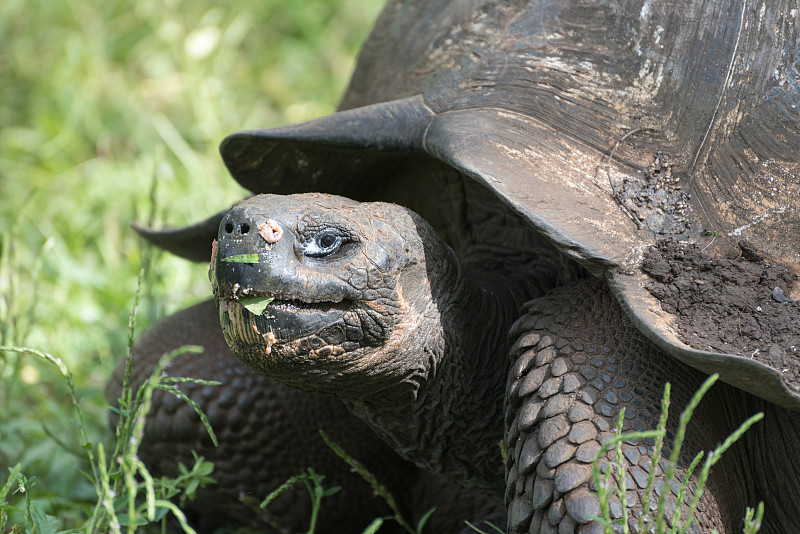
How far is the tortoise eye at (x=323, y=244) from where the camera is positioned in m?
1.81

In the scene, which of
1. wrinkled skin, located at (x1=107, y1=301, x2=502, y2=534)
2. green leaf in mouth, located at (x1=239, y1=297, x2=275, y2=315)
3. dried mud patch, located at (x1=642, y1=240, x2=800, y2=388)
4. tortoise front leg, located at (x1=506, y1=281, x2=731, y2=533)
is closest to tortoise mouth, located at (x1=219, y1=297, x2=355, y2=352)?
green leaf in mouth, located at (x1=239, y1=297, x2=275, y2=315)

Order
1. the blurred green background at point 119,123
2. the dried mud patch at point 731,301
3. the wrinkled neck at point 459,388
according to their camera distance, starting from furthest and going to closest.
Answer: the blurred green background at point 119,123, the wrinkled neck at point 459,388, the dried mud patch at point 731,301

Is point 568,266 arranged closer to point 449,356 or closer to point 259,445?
point 449,356

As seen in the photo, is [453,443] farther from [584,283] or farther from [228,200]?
[228,200]

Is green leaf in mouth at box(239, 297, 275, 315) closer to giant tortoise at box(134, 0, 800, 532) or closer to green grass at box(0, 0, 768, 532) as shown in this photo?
giant tortoise at box(134, 0, 800, 532)

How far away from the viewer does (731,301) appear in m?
1.81

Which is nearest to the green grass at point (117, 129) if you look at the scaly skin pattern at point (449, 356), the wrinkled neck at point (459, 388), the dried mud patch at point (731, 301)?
the wrinkled neck at point (459, 388)

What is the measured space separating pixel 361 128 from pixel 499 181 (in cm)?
53

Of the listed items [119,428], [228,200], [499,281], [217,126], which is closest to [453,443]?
[499,281]

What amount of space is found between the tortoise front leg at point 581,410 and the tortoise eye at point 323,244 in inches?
A: 18.5

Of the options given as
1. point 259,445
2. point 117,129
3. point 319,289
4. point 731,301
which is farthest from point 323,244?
point 117,129

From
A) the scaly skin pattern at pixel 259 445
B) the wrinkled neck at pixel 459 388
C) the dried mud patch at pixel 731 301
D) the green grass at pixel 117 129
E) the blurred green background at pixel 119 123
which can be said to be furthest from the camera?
the blurred green background at pixel 119 123

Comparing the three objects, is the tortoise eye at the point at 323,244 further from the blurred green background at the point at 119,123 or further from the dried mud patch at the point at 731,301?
the blurred green background at the point at 119,123

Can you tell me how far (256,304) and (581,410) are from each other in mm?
667
